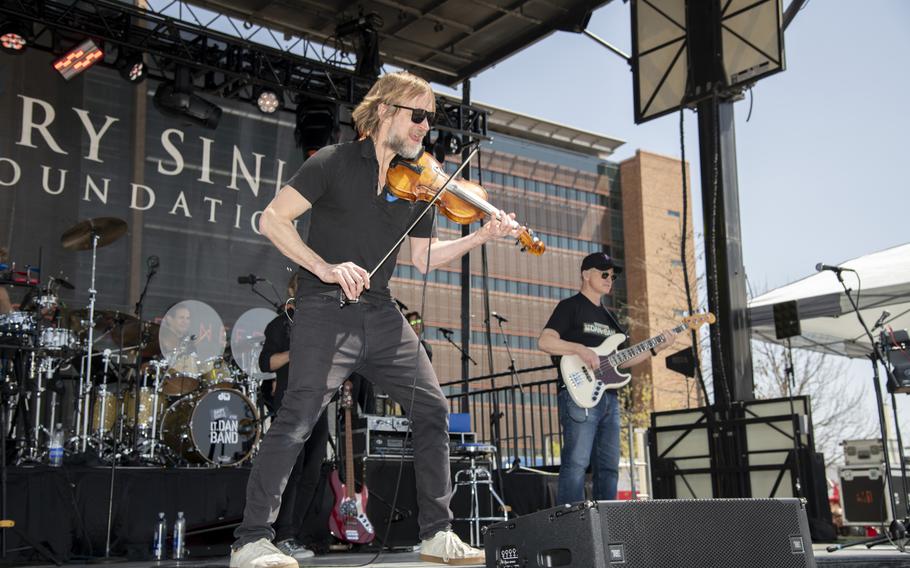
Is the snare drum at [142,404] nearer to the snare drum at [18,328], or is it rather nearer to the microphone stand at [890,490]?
the snare drum at [18,328]

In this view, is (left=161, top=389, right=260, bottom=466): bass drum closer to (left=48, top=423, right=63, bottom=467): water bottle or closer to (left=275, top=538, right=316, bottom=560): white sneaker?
(left=48, top=423, right=63, bottom=467): water bottle

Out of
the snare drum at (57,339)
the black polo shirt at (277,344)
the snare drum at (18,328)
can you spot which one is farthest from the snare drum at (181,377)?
the black polo shirt at (277,344)

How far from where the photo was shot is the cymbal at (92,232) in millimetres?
7652

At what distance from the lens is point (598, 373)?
567cm

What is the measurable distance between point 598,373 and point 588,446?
1.59 ft

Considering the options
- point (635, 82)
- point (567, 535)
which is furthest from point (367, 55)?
point (567, 535)

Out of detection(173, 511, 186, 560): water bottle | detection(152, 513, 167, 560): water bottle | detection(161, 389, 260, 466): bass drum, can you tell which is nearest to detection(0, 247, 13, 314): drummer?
detection(161, 389, 260, 466): bass drum

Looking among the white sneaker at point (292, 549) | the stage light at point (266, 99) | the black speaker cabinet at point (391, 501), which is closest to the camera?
the white sneaker at point (292, 549)

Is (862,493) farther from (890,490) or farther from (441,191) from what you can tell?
(441,191)

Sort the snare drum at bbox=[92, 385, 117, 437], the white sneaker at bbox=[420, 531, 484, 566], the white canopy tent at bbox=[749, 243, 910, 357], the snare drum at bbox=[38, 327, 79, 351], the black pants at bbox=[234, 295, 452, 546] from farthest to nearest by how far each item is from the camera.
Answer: the white canopy tent at bbox=[749, 243, 910, 357] → the snare drum at bbox=[92, 385, 117, 437] → the snare drum at bbox=[38, 327, 79, 351] → the white sneaker at bbox=[420, 531, 484, 566] → the black pants at bbox=[234, 295, 452, 546]

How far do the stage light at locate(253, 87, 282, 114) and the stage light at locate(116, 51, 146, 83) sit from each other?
127 cm

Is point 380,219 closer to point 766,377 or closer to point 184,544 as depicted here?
point 184,544

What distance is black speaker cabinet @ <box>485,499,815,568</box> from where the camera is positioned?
2580 mm

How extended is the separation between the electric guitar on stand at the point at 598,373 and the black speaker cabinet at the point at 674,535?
9.09 feet
